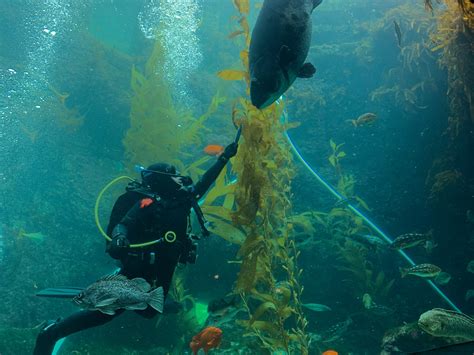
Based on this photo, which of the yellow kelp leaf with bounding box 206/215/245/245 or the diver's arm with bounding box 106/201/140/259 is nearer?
the diver's arm with bounding box 106/201/140/259

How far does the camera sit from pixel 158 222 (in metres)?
3.90

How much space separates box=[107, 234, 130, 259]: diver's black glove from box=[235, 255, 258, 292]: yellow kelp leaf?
1374mm

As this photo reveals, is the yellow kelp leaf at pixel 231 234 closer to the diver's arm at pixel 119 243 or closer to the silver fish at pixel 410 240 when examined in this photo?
the diver's arm at pixel 119 243

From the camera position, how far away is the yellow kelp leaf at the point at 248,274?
3936 mm

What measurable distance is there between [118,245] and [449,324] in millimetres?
3675

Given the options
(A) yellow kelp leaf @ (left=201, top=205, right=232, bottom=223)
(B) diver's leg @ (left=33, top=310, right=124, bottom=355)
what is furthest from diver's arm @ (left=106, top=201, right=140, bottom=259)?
(A) yellow kelp leaf @ (left=201, top=205, right=232, bottom=223)

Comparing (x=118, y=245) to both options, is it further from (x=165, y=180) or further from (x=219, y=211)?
(x=219, y=211)

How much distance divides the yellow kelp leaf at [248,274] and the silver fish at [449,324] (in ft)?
6.57

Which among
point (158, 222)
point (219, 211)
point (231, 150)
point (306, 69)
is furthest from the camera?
point (219, 211)

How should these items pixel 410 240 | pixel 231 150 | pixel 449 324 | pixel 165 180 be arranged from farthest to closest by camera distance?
pixel 410 240
pixel 165 180
pixel 231 150
pixel 449 324

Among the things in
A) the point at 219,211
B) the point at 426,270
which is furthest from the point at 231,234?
the point at 426,270

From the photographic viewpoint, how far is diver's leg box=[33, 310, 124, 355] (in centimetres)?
417

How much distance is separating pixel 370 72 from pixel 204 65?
11.9 metres

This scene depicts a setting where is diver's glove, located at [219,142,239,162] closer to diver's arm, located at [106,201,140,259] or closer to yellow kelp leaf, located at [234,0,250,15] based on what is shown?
diver's arm, located at [106,201,140,259]
